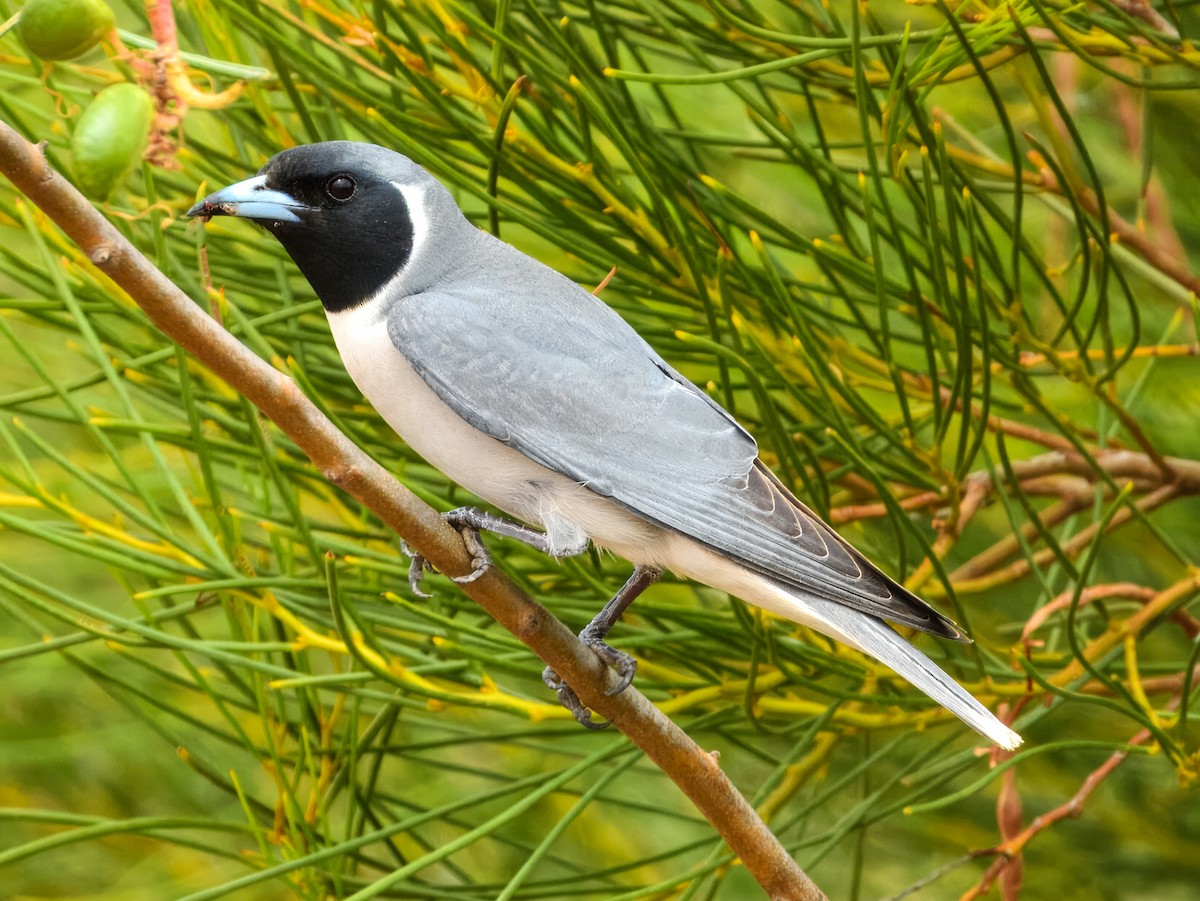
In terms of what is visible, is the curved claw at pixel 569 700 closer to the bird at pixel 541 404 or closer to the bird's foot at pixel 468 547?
the bird at pixel 541 404

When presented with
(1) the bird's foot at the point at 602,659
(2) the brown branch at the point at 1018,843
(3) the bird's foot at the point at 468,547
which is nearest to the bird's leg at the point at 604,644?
(1) the bird's foot at the point at 602,659

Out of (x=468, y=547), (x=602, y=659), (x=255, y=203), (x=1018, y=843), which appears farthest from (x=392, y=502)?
(x=1018, y=843)

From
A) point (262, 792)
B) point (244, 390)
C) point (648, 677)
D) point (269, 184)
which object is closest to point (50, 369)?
point (262, 792)

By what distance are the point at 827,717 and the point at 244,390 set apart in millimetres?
524

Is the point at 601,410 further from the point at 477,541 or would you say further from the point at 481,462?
the point at 477,541

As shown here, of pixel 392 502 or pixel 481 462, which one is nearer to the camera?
pixel 392 502

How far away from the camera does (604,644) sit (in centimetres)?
103

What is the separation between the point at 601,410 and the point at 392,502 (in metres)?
0.38

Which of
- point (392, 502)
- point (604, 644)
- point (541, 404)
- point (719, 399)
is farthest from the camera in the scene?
point (719, 399)

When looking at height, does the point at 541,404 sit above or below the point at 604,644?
above

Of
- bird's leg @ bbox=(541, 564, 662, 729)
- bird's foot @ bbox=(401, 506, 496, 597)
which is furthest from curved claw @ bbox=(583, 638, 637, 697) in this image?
bird's foot @ bbox=(401, 506, 496, 597)

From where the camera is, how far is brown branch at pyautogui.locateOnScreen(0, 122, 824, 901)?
66 centimetres

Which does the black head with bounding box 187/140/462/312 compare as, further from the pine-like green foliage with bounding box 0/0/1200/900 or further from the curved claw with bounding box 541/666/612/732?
the curved claw with bounding box 541/666/612/732

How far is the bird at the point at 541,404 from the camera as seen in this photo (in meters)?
1.06
